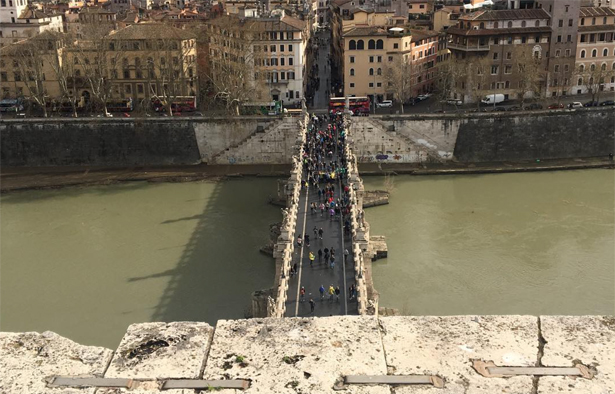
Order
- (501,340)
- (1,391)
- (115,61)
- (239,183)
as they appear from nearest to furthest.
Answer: (1,391), (501,340), (239,183), (115,61)

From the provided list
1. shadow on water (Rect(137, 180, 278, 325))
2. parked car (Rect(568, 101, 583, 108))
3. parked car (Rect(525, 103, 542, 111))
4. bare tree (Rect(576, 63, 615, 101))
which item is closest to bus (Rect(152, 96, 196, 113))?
shadow on water (Rect(137, 180, 278, 325))

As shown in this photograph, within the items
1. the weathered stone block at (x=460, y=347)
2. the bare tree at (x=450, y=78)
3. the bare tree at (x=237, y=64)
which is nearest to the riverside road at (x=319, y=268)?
the weathered stone block at (x=460, y=347)

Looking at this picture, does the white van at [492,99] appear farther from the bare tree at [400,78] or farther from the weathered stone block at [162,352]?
the weathered stone block at [162,352]

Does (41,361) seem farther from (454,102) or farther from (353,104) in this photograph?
(454,102)

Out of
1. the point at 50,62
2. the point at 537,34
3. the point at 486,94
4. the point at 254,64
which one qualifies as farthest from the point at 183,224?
the point at 537,34

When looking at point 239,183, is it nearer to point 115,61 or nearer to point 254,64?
point 254,64
